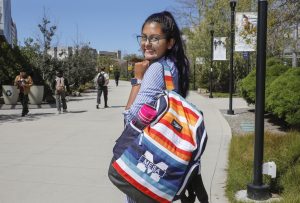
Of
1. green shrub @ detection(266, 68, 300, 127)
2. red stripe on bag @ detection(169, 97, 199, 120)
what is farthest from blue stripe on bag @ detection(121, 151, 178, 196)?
green shrub @ detection(266, 68, 300, 127)

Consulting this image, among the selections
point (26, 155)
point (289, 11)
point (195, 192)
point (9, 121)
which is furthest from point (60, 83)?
point (195, 192)

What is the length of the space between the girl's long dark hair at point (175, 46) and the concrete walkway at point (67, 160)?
2.80 m

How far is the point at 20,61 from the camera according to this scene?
787 inches

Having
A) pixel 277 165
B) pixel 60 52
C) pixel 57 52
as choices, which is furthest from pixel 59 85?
pixel 60 52

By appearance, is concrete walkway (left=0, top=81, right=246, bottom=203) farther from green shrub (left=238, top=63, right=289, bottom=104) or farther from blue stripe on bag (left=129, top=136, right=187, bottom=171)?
blue stripe on bag (left=129, top=136, right=187, bottom=171)

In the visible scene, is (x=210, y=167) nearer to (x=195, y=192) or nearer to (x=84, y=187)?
(x=84, y=187)

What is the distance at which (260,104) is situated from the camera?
4.62 metres

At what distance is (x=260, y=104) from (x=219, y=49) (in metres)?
18.4

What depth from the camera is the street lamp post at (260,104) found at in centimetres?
452

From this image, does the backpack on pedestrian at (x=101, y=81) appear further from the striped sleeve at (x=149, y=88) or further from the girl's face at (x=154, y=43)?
the striped sleeve at (x=149, y=88)

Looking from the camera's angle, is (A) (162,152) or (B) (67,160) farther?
(B) (67,160)

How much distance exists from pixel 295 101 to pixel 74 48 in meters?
31.4

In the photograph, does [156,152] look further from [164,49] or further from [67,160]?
[67,160]

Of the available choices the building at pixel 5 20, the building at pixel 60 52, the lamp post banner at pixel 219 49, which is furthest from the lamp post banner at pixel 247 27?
the building at pixel 60 52
